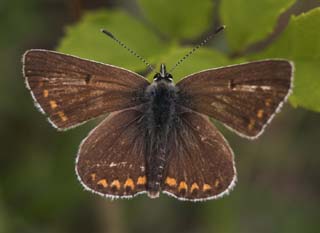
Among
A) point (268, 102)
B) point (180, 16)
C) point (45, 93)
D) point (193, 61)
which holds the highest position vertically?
point (180, 16)

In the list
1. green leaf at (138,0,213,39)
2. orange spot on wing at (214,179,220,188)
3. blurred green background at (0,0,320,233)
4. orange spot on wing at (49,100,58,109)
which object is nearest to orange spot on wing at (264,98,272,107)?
orange spot on wing at (214,179,220,188)

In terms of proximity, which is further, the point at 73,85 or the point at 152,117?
the point at 152,117

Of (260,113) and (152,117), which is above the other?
(152,117)

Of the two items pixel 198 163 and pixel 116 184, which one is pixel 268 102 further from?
pixel 116 184

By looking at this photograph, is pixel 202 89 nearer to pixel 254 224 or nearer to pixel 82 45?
pixel 82 45

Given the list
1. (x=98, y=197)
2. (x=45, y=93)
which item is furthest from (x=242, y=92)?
(x=98, y=197)

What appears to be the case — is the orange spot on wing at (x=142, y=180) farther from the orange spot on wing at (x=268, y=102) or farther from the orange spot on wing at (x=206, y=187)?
the orange spot on wing at (x=268, y=102)
